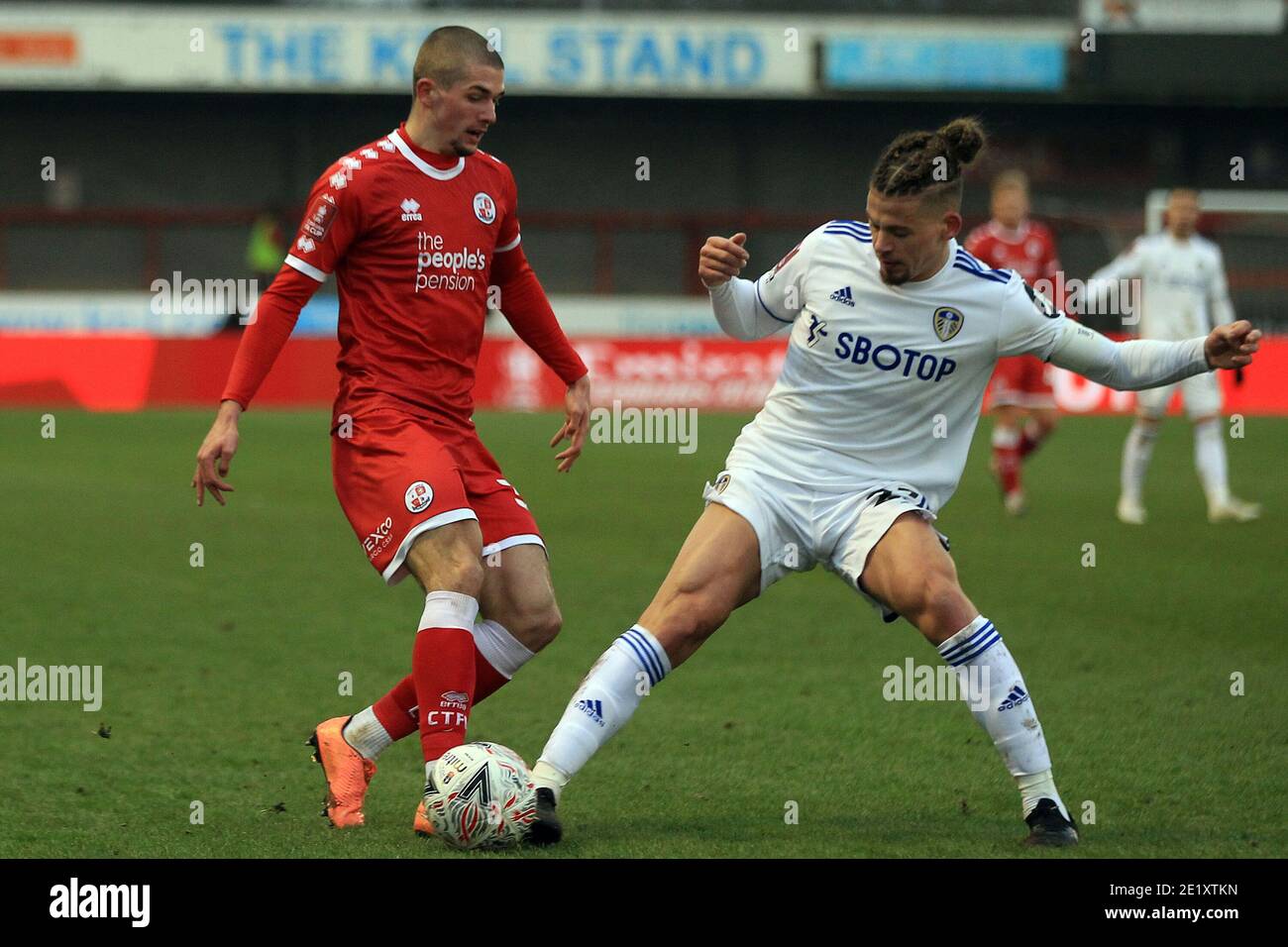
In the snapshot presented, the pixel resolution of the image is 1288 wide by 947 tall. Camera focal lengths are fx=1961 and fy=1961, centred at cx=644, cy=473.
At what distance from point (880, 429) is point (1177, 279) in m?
8.81

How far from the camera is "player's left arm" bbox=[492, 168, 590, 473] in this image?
5.89 metres

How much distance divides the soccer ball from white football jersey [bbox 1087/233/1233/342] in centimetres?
947

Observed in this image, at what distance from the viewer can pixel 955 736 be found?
21.8 feet

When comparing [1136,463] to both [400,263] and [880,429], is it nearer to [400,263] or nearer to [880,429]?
[880,429]

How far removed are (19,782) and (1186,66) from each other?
29322 millimetres

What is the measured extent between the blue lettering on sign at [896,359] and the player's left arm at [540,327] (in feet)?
2.99

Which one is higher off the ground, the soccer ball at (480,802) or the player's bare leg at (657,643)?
the player's bare leg at (657,643)

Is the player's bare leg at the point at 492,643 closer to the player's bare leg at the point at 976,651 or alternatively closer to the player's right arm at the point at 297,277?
the player's right arm at the point at 297,277

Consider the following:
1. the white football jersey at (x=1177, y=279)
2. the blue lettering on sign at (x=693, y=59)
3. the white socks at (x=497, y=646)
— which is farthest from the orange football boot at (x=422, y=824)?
the blue lettering on sign at (x=693, y=59)

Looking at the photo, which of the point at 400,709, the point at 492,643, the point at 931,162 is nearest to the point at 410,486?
the point at 492,643

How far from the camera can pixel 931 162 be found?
510 centimetres

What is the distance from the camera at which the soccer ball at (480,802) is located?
489 centimetres

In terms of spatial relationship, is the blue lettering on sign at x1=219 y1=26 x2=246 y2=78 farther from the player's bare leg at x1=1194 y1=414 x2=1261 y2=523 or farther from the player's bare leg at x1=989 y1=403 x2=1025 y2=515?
the player's bare leg at x1=1194 y1=414 x2=1261 y2=523

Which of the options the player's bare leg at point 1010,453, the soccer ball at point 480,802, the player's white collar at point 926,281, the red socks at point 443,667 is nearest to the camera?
the soccer ball at point 480,802
